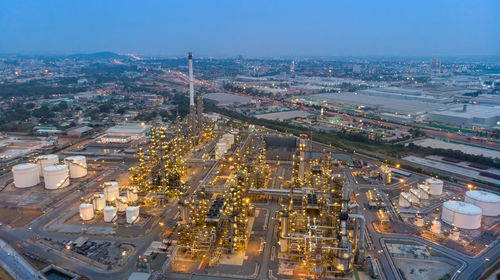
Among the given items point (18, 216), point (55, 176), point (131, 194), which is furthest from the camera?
point (55, 176)

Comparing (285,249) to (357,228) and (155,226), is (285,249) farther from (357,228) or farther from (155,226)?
(155,226)

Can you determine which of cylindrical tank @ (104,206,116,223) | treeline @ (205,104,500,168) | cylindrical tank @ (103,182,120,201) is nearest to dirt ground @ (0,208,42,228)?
cylindrical tank @ (103,182,120,201)

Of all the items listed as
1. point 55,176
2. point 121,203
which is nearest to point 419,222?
point 121,203

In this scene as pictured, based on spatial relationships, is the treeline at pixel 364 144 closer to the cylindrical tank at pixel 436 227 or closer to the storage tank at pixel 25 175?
the cylindrical tank at pixel 436 227

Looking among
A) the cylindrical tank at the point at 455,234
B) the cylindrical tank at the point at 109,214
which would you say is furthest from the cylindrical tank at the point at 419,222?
the cylindrical tank at the point at 109,214

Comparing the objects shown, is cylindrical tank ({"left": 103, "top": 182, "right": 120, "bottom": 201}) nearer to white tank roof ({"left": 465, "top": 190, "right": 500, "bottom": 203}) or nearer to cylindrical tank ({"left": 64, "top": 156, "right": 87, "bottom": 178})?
cylindrical tank ({"left": 64, "top": 156, "right": 87, "bottom": 178})

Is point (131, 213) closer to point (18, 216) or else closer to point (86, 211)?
point (86, 211)
